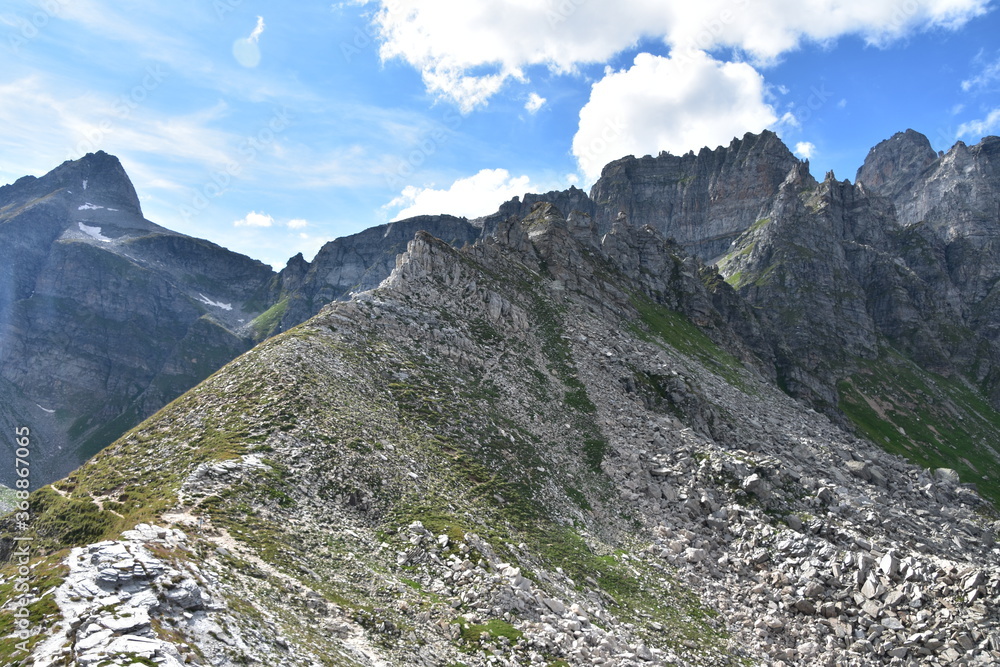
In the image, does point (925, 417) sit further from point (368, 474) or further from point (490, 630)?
point (490, 630)

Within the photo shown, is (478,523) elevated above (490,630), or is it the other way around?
(478,523)

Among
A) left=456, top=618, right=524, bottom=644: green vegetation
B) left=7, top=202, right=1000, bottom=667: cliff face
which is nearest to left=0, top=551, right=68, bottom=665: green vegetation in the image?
left=7, top=202, right=1000, bottom=667: cliff face

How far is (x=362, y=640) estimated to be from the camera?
73.8 ft

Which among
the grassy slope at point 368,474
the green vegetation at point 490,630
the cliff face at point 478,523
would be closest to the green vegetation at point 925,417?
the cliff face at point 478,523

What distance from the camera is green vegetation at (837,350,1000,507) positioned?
121 metres

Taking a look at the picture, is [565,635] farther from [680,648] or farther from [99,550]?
[99,550]

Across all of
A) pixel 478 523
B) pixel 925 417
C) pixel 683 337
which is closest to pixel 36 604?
pixel 478 523

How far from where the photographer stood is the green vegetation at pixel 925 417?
12062 cm

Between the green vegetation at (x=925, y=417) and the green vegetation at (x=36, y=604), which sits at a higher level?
the green vegetation at (x=925, y=417)

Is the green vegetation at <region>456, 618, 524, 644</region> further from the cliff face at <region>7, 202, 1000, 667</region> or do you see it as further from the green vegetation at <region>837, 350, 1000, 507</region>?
the green vegetation at <region>837, 350, 1000, 507</region>

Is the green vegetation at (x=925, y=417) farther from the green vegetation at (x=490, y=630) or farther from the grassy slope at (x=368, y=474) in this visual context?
the green vegetation at (x=490, y=630)

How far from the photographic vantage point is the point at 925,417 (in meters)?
138

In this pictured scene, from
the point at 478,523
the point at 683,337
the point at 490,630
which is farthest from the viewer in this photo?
the point at 683,337

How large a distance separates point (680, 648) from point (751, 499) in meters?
17.2
